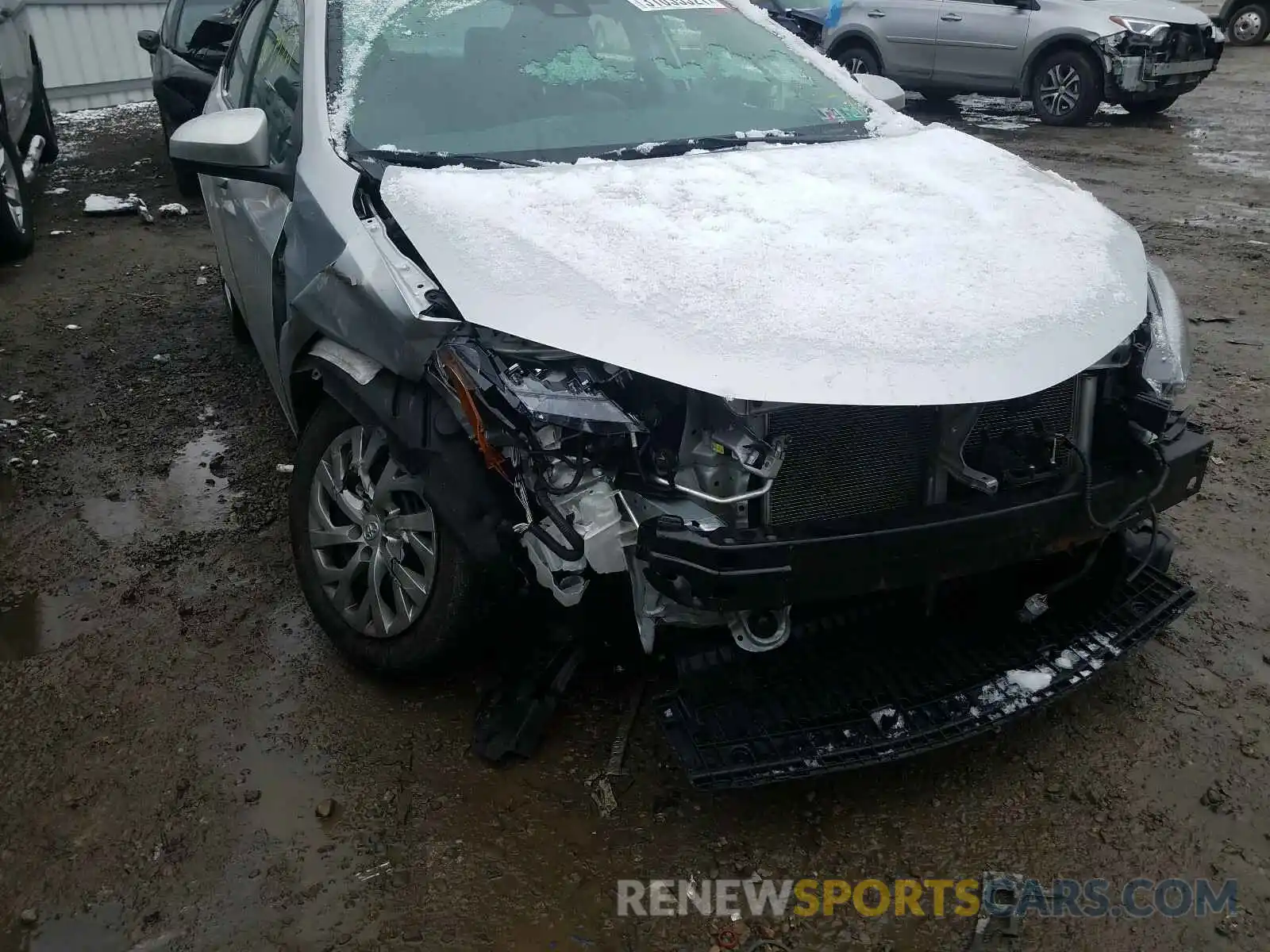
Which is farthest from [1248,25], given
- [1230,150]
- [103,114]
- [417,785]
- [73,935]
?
[73,935]

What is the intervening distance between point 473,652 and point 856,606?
972mm

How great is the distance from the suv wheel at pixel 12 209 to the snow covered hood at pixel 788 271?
16.5 ft

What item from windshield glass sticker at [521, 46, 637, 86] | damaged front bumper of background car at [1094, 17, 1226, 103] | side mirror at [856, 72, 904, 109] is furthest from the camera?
damaged front bumper of background car at [1094, 17, 1226, 103]

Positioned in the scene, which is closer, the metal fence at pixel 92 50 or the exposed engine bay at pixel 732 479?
the exposed engine bay at pixel 732 479

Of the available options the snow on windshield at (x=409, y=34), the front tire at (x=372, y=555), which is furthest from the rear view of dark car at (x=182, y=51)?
the front tire at (x=372, y=555)

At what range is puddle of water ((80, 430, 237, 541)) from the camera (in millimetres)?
3602

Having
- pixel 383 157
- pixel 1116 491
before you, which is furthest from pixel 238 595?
pixel 1116 491

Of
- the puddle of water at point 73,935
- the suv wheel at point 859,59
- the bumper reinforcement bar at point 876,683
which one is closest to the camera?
the puddle of water at point 73,935

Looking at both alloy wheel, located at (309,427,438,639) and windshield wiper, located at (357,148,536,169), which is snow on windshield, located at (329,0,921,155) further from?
alloy wheel, located at (309,427,438,639)

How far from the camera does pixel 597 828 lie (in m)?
2.31

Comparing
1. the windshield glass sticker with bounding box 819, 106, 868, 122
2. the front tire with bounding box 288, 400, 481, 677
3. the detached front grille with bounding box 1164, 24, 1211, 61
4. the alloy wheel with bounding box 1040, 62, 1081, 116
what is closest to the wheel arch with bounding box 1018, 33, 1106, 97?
the alloy wheel with bounding box 1040, 62, 1081, 116

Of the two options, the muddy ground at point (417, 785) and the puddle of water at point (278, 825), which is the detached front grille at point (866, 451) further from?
the puddle of water at point (278, 825)

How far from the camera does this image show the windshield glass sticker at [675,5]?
3520 millimetres

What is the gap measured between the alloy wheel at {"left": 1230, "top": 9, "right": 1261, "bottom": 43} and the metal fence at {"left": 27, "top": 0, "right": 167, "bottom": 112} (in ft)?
52.7
